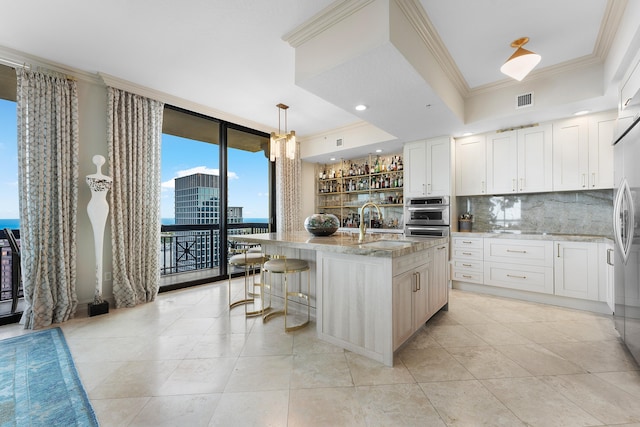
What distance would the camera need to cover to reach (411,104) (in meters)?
3.04

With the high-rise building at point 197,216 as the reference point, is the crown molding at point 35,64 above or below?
above

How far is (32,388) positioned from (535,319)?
439cm

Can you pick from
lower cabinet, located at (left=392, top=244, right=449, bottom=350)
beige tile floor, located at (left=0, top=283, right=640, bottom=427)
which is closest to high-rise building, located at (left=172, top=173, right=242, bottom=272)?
beige tile floor, located at (left=0, top=283, right=640, bottom=427)

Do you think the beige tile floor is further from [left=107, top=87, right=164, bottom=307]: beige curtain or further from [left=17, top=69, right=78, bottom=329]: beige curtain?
[left=107, top=87, right=164, bottom=307]: beige curtain

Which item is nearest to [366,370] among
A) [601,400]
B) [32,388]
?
[601,400]

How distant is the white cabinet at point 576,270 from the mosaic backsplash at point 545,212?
53 cm

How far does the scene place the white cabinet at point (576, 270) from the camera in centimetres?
307

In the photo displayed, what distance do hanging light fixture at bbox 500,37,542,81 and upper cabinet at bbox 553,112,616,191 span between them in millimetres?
1544

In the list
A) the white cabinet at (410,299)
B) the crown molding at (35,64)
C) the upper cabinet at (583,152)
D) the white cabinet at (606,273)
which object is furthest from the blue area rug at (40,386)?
the upper cabinet at (583,152)

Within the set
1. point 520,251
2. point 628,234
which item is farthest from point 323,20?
point 520,251

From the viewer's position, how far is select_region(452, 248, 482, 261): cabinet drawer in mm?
3865

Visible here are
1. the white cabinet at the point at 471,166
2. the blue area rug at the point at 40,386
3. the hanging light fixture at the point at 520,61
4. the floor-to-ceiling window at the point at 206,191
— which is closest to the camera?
the blue area rug at the point at 40,386

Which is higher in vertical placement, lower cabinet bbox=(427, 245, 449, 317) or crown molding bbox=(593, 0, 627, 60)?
crown molding bbox=(593, 0, 627, 60)

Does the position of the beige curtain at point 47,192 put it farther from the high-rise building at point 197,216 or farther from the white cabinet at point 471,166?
the white cabinet at point 471,166
